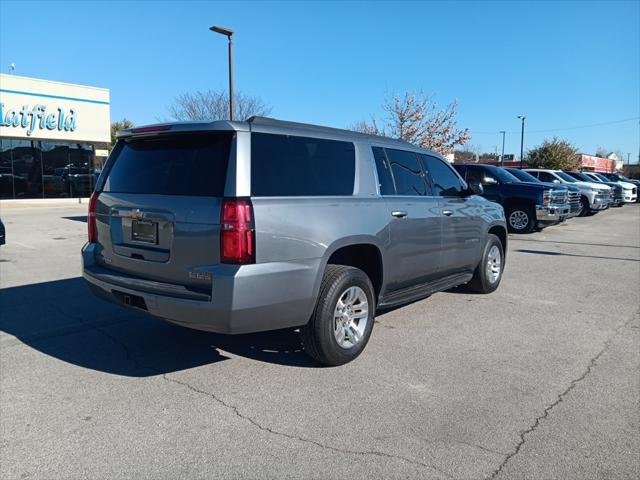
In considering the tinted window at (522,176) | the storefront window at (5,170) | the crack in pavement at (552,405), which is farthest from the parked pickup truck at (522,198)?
the storefront window at (5,170)

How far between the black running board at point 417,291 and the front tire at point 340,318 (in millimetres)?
328

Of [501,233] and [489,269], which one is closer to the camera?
[489,269]

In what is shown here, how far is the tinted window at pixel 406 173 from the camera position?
521 centimetres

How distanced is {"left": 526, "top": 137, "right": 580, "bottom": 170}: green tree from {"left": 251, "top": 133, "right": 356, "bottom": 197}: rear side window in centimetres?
5496

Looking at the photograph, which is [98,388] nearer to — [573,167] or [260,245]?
[260,245]

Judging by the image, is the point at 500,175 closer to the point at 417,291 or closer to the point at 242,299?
the point at 417,291

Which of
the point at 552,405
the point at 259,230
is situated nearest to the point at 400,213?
the point at 259,230

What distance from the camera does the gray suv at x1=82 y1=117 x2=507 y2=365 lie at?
362 cm

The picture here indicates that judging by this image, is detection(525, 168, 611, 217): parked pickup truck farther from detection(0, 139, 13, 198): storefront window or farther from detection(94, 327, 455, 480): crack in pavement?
detection(0, 139, 13, 198): storefront window

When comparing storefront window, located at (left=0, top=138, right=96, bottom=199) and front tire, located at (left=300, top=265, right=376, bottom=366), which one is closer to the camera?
front tire, located at (left=300, top=265, right=376, bottom=366)

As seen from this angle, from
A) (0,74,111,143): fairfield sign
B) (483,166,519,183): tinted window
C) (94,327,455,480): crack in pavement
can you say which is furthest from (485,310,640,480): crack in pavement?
(0,74,111,143): fairfield sign

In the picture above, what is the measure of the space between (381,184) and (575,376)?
234cm

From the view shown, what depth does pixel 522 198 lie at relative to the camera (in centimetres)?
1449

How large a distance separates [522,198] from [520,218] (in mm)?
662
